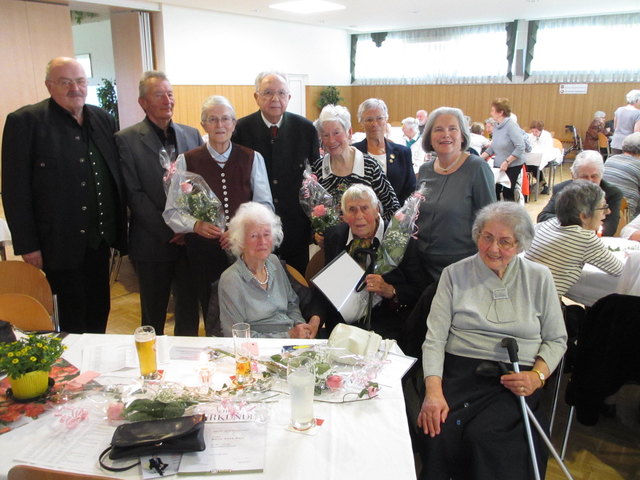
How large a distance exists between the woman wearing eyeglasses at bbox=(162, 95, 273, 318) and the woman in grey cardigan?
16.5 ft

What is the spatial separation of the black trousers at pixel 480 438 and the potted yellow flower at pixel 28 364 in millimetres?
1420

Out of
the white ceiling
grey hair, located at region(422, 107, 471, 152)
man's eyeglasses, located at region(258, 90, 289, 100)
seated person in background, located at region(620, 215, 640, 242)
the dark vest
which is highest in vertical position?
the white ceiling

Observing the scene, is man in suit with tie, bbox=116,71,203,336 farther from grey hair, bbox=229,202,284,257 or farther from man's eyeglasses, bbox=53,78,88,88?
grey hair, bbox=229,202,284,257

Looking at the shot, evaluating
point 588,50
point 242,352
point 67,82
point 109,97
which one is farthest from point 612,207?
point 588,50

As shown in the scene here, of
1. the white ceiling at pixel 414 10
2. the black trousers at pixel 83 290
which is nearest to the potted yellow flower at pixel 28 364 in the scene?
the black trousers at pixel 83 290

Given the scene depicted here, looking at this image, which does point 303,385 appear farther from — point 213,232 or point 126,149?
point 126,149

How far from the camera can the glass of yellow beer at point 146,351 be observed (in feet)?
5.73

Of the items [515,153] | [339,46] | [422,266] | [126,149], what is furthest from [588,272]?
[339,46]

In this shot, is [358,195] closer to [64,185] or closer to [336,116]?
[336,116]

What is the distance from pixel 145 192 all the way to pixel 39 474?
6.61 ft

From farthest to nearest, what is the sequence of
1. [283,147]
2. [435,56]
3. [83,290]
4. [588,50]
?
[435,56], [588,50], [283,147], [83,290]

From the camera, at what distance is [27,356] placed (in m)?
1.54

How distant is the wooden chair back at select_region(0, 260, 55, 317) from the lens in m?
2.54

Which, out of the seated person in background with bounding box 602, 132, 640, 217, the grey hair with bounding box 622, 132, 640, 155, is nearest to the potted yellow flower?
the seated person in background with bounding box 602, 132, 640, 217
